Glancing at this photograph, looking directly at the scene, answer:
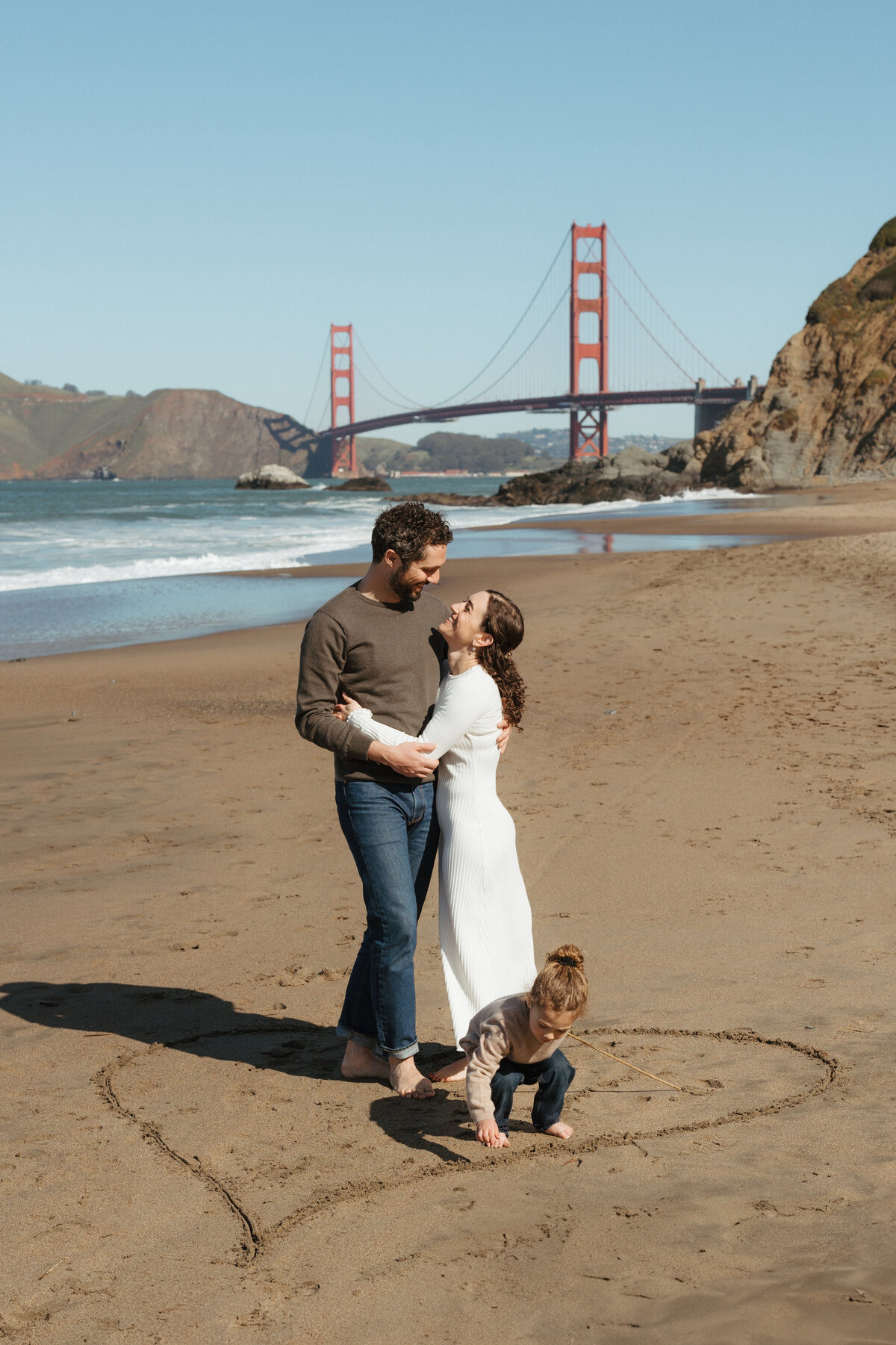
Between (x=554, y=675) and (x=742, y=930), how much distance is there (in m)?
4.97

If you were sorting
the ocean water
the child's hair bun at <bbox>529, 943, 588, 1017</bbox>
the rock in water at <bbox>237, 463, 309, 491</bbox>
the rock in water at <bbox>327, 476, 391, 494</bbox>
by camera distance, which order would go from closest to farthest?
the child's hair bun at <bbox>529, 943, 588, 1017</bbox>, the ocean water, the rock in water at <bbox>327, 476, 391, 494</bbox>, the rock in water at <bbox>237, 463, 309, 491</bbox>

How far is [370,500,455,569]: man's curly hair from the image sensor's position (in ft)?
9.12

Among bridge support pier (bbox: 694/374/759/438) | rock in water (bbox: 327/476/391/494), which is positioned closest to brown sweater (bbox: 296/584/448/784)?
bridge support pier (bbox: 694/374/759/438)

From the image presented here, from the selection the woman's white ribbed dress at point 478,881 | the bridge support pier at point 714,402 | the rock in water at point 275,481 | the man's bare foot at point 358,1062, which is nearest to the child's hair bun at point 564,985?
the woman's white ribbed dress at point 478,881

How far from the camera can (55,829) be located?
5.42 m

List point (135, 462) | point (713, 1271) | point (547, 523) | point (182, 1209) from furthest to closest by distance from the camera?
point (135, 462) → point (547, 523) → point (182, 1209) → point (713, 1271)

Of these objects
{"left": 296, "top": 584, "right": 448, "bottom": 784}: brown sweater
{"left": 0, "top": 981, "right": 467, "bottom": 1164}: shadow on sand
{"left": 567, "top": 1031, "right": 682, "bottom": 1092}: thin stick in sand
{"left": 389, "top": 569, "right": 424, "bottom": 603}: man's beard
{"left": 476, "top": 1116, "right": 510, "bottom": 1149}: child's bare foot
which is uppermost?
{"left": 389, "top": 569, "right": 424, "bottom": 603}: man's beard

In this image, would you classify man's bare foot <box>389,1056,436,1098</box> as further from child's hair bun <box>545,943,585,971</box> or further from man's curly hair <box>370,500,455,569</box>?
man's curly hair <box>370,500,455,569</box>

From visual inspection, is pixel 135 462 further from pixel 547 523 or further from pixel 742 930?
Result: pixel 742 930

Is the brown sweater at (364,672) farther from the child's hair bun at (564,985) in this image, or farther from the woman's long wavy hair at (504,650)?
the child's hair bun at (564,985)

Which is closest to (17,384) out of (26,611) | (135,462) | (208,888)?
(135,462)

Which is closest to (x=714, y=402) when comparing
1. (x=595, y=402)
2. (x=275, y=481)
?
(x=595, y=402)

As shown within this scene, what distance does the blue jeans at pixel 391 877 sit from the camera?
9.36 feet

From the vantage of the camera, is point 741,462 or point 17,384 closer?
point 741,462
